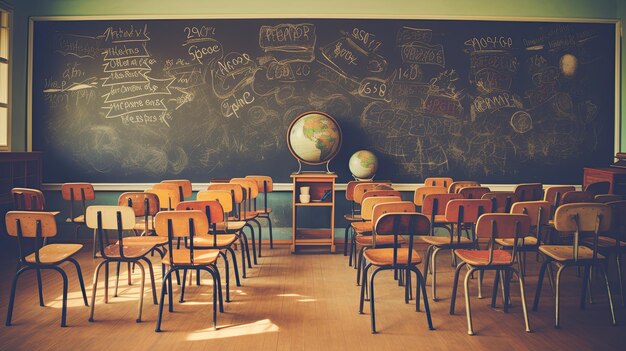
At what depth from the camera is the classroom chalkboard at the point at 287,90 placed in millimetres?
7574

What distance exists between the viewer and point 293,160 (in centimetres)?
764

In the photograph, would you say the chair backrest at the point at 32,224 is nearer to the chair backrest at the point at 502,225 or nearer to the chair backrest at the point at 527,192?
the chair backrest at the point at 502,225

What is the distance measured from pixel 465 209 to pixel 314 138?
9.83 feet

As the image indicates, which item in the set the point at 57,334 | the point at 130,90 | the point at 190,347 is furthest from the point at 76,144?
the point at 190,347

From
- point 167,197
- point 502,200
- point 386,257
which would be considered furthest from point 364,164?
point 386,257

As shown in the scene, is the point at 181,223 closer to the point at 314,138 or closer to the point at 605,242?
the point at 314,138

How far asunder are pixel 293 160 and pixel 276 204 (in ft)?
2.16

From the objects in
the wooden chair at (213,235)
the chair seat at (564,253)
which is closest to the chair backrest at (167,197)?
the wooden chair at (213,235)

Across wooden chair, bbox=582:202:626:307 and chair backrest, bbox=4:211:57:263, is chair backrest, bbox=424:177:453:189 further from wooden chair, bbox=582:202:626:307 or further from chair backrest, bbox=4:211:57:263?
chair backrest, bbox=4:211:57:263

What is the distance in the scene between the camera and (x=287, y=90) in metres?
7.59

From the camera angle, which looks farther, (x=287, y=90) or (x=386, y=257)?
(x=287, y=90)

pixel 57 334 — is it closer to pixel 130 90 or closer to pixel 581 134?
pixel 130 90

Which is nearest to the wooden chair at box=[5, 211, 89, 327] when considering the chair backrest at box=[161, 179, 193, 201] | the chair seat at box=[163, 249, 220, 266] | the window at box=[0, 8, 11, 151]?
the chair seat at box=[163, 249, 220, 266]

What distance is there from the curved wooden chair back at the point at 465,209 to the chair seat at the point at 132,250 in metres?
2.43
